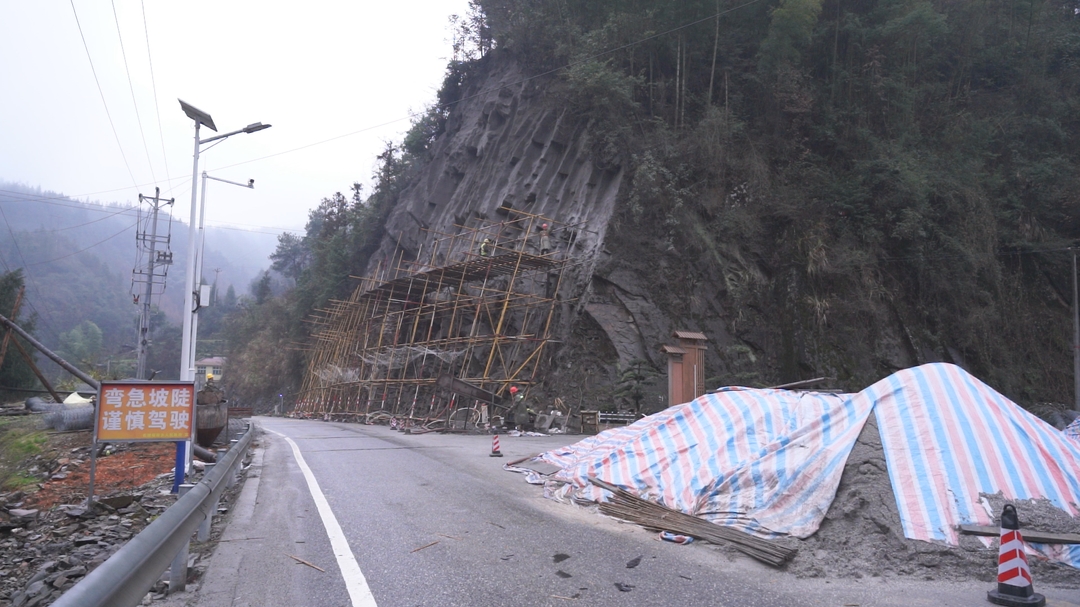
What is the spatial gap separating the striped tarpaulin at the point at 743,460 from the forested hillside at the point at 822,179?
45.6 ft

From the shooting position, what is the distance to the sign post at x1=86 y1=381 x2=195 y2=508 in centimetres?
704

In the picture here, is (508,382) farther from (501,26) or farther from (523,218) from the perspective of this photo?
(501,26)

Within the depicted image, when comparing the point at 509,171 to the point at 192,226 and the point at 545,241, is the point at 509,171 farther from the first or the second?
the point at 192,226

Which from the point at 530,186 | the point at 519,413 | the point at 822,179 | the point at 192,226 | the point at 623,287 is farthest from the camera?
the point at 530,186

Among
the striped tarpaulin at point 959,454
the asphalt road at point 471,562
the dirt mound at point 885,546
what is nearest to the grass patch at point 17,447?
the asphalt road at point 471,562

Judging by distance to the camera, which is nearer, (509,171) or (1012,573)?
(1012,573)

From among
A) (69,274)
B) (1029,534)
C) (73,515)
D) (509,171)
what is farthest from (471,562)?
(69,274)

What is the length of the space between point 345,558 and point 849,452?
5085mm

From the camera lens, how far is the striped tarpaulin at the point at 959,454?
621 centimetres

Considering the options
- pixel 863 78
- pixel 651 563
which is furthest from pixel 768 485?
pixel 863 78

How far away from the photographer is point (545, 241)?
2794 cm

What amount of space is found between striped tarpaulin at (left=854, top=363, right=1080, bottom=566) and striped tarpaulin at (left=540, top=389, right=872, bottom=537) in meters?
0.48

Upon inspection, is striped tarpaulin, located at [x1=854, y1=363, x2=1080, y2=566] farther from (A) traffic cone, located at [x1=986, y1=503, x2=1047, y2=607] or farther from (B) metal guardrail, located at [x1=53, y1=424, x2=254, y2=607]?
(B) metal guardrail, located at [x1=53, y1=424, x2=254, y2=607]

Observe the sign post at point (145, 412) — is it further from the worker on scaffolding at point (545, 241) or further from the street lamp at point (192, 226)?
the worker on scaffolding at point (545, 241)
